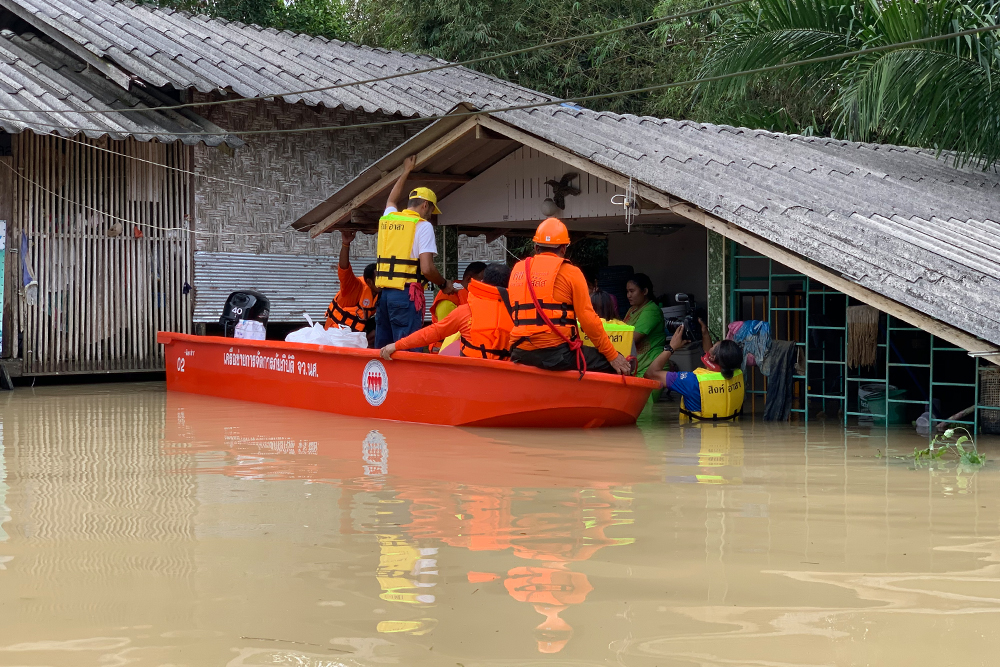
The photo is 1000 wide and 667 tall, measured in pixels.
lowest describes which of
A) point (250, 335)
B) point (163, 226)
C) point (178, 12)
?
point (250, 335)

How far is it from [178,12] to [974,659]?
1620 centimetres

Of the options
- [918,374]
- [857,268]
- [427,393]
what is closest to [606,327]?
[427,393]

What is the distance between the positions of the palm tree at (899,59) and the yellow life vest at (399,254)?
4932 millimetres

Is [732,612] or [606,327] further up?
[606,327]

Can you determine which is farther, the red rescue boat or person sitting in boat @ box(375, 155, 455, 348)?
person sitting in boat @ box(375, 155, 455, 348)

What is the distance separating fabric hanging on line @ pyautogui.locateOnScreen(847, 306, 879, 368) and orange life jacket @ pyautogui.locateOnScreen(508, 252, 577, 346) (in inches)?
105

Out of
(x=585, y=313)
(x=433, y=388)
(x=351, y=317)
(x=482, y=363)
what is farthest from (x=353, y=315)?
(x=585, y=313)

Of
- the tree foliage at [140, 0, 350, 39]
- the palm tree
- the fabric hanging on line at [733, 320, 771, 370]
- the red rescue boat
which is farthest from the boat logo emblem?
the tree foliage at [140, 0, 350, 39]

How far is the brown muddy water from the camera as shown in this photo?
352 centimetres

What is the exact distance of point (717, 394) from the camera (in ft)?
31.7

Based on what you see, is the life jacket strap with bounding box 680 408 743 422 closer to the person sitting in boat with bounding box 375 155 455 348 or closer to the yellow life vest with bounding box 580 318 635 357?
the yellow life vest with bounding box 580 318 635 357

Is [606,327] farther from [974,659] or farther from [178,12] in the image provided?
[178,12]

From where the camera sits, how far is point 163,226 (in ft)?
45.9

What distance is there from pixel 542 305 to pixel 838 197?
11.6ft
